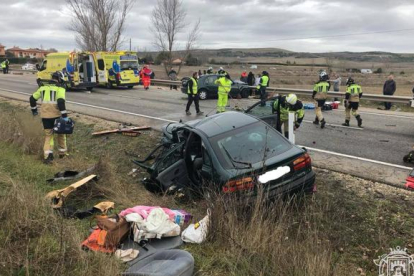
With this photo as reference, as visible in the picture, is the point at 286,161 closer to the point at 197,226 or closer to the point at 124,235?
the point at 197,226

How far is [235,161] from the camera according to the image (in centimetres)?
479

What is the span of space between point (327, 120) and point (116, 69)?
1480 cm

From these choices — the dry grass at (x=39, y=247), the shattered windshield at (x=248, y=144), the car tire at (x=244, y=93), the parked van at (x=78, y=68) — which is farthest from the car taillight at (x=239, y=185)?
the parked van at (x=78, y=68)

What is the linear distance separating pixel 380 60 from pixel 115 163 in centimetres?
12871

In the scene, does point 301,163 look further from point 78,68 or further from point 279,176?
point 78,68

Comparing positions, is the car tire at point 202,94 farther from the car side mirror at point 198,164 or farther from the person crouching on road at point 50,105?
the car side mirror at point 198,164

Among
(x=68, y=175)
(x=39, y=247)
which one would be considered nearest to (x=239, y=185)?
(x=39, y=247)

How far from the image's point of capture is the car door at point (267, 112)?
7590 mm

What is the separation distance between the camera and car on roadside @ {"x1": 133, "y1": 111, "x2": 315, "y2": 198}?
15.0 feet

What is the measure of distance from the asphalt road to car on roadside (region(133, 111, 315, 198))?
136 inches

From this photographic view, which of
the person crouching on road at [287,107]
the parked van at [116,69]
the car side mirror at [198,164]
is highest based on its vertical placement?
the parked van at [116,69]

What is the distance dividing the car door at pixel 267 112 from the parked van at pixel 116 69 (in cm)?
1616

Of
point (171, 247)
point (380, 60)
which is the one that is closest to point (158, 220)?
point (171, 247)

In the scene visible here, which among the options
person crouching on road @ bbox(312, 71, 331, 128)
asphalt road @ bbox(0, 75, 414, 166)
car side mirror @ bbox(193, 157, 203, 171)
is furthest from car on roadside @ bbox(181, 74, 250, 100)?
car side mirror @ bbox(193, 157, 203, 171)
